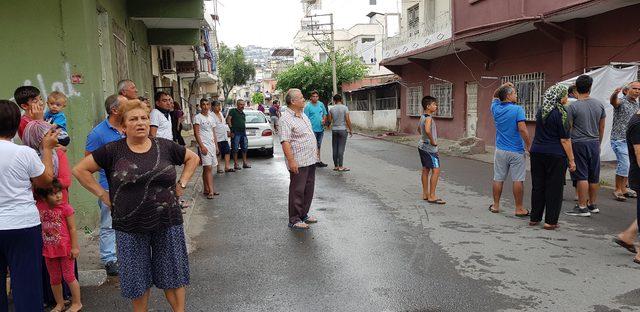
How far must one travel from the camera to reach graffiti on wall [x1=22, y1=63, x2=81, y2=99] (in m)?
6.01

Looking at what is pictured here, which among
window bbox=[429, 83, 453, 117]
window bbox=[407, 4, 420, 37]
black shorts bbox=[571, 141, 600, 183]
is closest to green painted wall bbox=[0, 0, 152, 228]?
black shorts bbox=[571, 141, 600, 183]

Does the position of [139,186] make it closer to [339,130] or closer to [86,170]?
[86,170]

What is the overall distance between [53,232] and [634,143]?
5173mm

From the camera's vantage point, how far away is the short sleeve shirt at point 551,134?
593 cm

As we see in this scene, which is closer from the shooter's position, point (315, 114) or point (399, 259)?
point (399, 259)

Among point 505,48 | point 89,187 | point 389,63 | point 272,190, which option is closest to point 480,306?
point 89,187

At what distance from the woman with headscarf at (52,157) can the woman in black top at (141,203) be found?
58 centimetres

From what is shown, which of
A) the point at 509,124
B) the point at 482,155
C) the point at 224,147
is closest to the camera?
the point at 509,124

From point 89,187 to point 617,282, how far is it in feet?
14.3

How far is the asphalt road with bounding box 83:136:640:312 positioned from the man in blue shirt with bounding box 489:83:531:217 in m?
0.54

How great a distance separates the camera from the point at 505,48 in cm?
1573

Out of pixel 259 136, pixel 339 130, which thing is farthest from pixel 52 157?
pixel 259 136

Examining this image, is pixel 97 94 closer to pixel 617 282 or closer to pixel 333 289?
pixel 333 289

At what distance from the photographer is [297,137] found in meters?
6.27
